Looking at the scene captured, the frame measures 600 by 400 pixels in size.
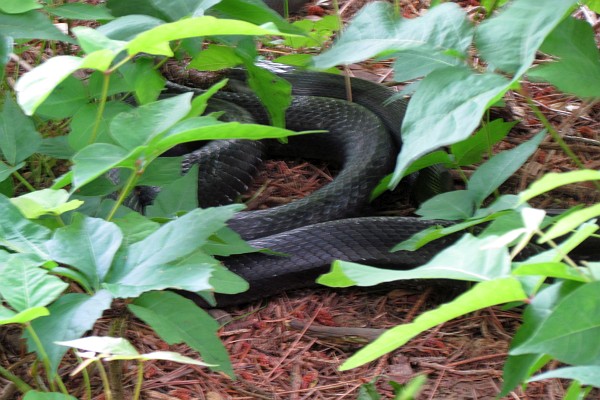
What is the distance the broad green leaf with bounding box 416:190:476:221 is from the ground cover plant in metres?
0.10

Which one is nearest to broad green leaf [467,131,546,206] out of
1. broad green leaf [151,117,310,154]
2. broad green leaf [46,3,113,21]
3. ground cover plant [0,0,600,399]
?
ground cover plant [0,0,600,399]

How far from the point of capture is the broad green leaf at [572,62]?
4.21ft

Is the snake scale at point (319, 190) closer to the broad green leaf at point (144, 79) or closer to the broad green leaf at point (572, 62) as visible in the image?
the broad green leaf at point (144, 79)

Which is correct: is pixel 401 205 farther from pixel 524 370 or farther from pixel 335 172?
pixel 524 370

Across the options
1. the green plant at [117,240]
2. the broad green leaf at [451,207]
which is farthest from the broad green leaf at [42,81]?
the broad green leaf at [451,207]

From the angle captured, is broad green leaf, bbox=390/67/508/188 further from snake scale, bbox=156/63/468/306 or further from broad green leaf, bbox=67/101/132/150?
snake scale, bbox=156/63/468/306

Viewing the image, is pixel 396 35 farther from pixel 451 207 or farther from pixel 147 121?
pixel 451 207

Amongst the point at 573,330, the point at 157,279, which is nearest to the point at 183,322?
the point at 157,279

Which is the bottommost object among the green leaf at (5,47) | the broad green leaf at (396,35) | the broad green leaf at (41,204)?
the broad green leaf at (41,204)

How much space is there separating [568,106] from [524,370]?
2.34 metres

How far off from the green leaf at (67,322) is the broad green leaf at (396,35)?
546 mm

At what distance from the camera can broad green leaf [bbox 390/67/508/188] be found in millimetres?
1102

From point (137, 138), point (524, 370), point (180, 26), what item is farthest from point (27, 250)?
point (524, 370)

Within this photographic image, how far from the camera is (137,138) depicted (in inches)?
51.2
